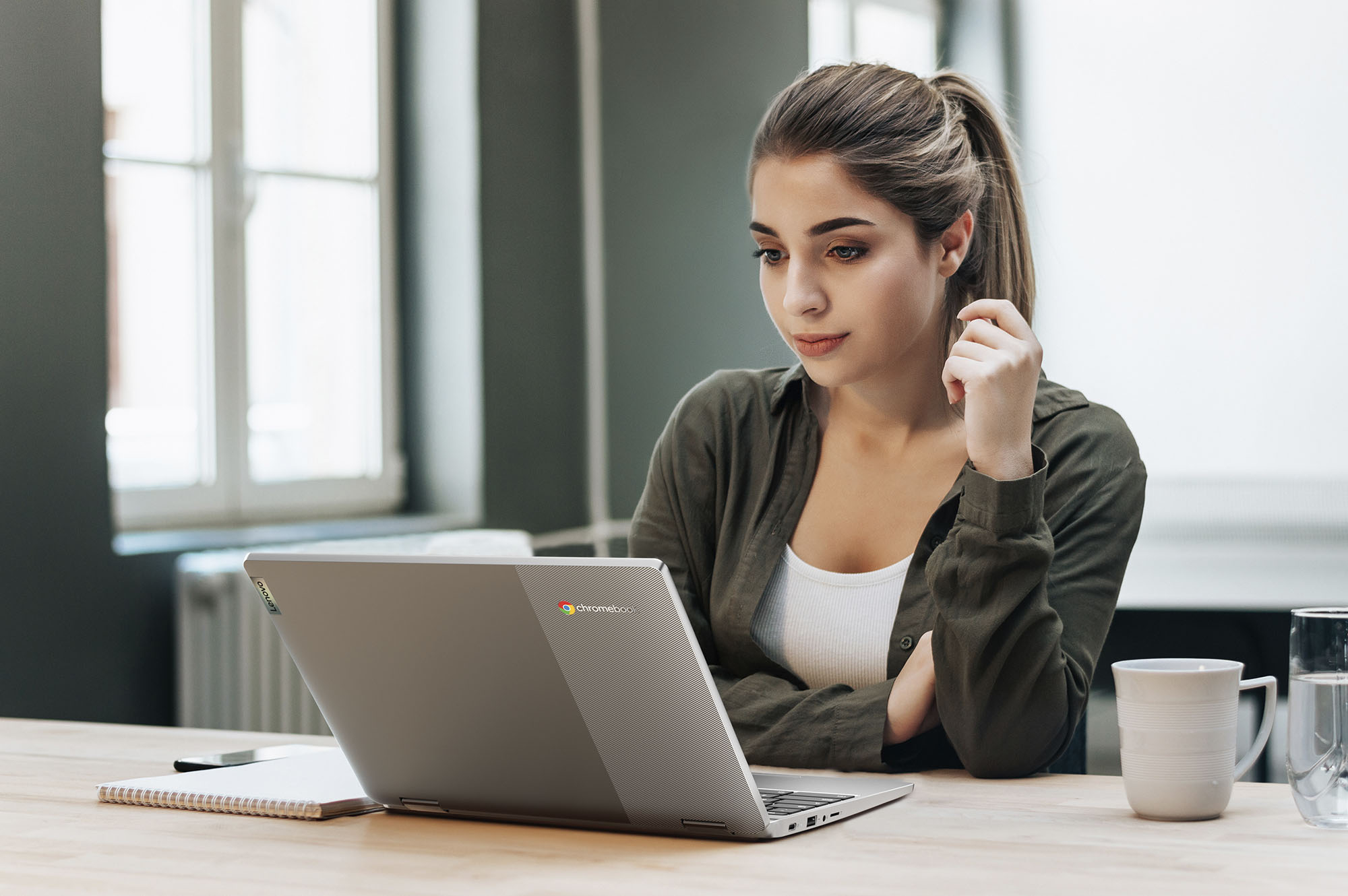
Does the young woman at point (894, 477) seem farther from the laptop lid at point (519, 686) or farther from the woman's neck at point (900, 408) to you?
the laptop lid at point (519, 686)

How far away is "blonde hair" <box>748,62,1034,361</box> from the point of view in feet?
4.85

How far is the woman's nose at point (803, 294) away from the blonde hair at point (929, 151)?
11 centimetres

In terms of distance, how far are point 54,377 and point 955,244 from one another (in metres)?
1.57

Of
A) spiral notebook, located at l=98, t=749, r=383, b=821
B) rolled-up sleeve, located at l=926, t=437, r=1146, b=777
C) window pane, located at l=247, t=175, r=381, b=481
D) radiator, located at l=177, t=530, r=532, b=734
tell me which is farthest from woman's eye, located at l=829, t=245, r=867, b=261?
window pane, located at l=247, t=175, r=381, b=481

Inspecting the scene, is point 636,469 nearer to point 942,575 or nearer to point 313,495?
point 313,495

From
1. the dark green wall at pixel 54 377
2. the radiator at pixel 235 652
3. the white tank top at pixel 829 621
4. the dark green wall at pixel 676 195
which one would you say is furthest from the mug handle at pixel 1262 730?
the dark green wall at pixel 676 195

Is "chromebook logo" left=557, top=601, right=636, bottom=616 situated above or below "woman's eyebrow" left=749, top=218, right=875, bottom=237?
below

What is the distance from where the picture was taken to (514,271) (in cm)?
339

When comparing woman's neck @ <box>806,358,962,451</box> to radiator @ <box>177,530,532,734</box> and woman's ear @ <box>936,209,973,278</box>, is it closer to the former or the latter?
woman's ear @ <box>936,209,973,278</box>

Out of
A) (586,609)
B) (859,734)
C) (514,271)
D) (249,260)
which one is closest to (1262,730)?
(859,734)

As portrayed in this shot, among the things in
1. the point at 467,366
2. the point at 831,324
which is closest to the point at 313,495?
the point at 467,366

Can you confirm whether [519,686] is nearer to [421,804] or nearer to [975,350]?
[421,804]

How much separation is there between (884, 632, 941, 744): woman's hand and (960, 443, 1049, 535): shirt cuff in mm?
153

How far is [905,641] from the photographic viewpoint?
146cm
